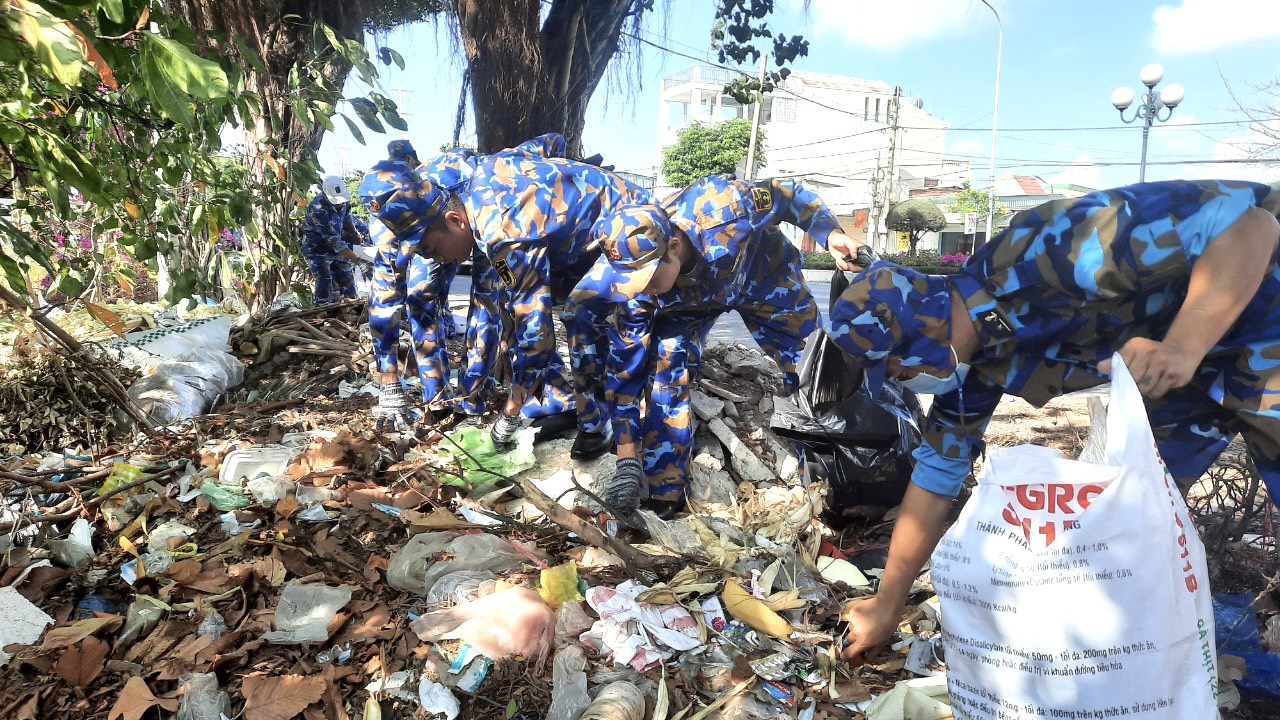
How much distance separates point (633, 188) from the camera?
368 centimetres

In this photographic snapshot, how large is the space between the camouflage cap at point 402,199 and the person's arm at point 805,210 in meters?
1.52

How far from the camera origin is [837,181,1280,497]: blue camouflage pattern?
1568mm

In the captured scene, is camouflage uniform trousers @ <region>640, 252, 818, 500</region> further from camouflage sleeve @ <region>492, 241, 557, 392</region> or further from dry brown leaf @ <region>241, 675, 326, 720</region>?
dry brown leaf @ <region>241, 675, 326, 720</region>

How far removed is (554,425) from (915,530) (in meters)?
2.15

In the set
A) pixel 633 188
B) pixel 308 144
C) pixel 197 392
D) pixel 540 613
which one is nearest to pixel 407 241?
pixel 633 188

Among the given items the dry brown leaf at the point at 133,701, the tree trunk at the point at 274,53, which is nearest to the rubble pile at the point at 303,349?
the tree trunk at the point at 274,53

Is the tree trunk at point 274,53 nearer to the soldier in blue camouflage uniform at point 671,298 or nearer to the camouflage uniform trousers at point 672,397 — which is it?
the soldier in blue camouflage uniform at point 671,298

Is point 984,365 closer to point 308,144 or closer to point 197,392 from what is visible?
point 197,392

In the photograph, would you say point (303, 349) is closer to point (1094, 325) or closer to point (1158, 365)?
point (1094, 325)

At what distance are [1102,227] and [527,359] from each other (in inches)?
101

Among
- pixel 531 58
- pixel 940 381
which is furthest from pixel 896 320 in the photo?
pixel 531 58

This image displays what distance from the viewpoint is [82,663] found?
1.93 meters

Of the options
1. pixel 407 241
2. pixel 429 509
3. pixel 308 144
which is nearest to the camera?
pixel 429 509

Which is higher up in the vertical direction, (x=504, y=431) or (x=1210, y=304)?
(x=1210, y=304)
